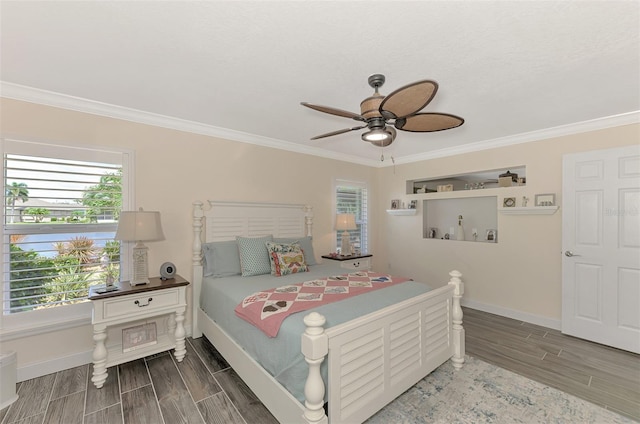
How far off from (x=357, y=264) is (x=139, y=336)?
9.67ft

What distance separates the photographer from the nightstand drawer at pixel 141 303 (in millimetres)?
2348

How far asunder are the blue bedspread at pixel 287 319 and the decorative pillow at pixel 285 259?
0.32 feet

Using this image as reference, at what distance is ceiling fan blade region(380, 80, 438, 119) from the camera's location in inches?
57.1

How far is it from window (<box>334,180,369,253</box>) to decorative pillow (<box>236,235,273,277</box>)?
184 cm

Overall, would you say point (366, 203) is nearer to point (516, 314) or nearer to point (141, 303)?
point (516, 314)

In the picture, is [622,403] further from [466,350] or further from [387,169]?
[387,169]

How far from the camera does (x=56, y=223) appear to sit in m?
2.50

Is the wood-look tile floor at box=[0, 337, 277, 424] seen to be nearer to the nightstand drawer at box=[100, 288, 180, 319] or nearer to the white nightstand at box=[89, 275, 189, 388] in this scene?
the white nightstand at box=[89, 275, 189, 388]

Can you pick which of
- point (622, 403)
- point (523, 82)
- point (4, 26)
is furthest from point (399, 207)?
point (4, 26)

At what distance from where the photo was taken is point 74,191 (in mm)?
2584

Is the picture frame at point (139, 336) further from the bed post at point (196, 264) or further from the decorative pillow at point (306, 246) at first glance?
the decorative pillow at point (306, 246)

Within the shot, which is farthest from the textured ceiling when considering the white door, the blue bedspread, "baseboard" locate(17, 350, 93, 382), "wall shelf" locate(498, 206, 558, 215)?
"baseboard" locate(17, 350, 93, 382)

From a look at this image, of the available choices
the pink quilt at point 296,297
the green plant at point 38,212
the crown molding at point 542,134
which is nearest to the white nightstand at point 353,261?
the pink quilt at point 296,297

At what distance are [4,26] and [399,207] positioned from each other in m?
4.89
